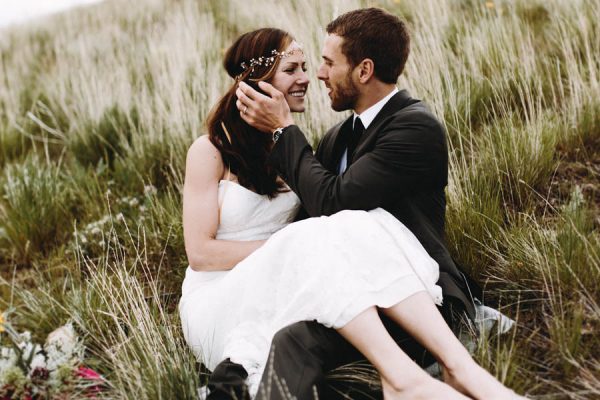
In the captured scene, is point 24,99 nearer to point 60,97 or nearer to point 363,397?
point 60,97

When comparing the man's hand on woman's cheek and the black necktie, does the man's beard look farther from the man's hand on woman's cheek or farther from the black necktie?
the man's hand on woman's cheek

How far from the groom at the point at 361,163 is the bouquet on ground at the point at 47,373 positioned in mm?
922

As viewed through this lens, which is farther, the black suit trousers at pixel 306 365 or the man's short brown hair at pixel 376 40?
the man's short brown hair at pixel 376 40

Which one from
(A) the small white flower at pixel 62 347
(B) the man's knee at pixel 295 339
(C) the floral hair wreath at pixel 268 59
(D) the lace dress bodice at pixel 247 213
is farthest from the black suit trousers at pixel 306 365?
(C) the floral hair wreath at pixel 268 59

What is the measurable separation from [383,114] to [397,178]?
0.41m

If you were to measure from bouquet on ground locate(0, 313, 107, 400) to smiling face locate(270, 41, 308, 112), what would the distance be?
1737 millimetres

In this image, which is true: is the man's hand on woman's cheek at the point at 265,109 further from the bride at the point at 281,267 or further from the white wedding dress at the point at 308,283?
the white wedding dress at the point at 308,283

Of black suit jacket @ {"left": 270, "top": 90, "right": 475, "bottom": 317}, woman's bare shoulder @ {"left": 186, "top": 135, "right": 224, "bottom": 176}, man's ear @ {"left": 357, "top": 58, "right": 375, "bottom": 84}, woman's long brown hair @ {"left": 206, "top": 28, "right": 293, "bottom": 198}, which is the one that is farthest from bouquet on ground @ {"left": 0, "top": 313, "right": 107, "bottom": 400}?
man's ear @ {"left": 357, "top": 58, "right": 375, "bottom": 84}

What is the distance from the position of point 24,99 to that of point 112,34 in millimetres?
2621

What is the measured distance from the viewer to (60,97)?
6730 millimetres

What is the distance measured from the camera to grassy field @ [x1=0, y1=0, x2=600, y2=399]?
8.95ft

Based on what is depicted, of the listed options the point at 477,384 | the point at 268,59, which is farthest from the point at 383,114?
the point at 477,384

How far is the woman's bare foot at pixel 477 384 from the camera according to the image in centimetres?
218

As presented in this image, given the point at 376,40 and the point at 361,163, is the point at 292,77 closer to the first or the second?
the point at 376,40
